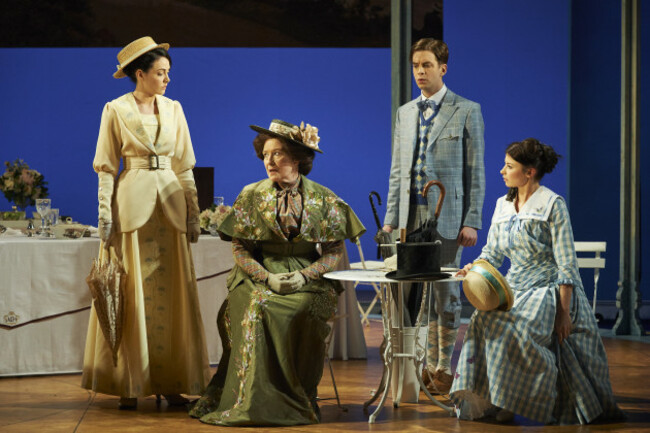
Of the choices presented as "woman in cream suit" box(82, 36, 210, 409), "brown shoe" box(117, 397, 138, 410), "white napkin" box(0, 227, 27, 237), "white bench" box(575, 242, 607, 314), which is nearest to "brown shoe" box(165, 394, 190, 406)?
"woman in cream suit" box(82, 36, 210, 409)

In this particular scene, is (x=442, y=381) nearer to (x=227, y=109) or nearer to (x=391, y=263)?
(x=391, y=263)

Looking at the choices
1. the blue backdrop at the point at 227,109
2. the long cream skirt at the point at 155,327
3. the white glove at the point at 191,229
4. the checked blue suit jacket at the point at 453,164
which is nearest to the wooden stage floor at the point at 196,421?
the long cream skirt at the point at 155,327

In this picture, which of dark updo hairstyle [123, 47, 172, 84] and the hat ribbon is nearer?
the hat ribbon

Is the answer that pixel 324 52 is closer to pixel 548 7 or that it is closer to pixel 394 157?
pixel 548 7

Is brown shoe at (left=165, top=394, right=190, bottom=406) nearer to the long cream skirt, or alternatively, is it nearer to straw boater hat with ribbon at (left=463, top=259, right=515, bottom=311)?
the long cream skirt

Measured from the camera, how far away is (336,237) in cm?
438

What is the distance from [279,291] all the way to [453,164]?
4.16 ft

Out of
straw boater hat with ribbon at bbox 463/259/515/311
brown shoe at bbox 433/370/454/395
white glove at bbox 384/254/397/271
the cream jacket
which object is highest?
the cream jacket

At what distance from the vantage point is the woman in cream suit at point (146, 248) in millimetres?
4523

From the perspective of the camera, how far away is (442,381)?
4.89 m

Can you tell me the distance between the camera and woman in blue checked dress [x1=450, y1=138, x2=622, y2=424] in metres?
4.11

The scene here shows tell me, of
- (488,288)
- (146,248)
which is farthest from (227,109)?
(488,288)

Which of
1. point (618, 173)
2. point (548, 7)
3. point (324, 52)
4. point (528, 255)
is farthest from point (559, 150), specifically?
point (528, 255)

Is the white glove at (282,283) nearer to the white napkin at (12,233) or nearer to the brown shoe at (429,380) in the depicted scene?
the brown shoe at (429,380)
